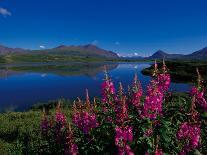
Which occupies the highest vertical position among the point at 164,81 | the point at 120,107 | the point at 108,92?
the point at 164,81

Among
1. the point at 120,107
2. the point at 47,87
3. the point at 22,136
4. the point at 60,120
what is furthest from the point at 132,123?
the point at 47,87

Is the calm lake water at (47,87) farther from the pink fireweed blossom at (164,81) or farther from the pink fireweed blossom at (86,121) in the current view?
the pink fireweed blossom at (86,121)

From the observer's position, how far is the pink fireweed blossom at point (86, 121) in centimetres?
→ 887

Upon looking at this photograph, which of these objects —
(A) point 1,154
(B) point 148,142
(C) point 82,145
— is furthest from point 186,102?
(A) point 1,154

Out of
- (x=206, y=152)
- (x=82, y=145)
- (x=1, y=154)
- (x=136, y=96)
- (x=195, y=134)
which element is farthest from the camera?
(x=1, y=154)

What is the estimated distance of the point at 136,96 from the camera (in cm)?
863

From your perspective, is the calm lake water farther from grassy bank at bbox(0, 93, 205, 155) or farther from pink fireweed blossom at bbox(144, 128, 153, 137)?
grassy bank at bbox(0, 93, 205, 155)

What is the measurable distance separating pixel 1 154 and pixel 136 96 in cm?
691

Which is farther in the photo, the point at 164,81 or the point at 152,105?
the point at 164,81

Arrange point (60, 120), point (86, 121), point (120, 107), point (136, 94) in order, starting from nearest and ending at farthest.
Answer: point (120, 107), point (136, 94), point (86, 121), point (60, 120)

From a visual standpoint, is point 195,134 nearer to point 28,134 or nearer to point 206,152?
point 206,152

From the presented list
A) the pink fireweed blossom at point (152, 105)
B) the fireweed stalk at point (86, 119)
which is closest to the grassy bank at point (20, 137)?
the fireweed stalk at point (86, 119)

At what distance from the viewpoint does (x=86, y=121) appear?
8.88 meters

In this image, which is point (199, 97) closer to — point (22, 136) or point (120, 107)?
point (120, 107)
